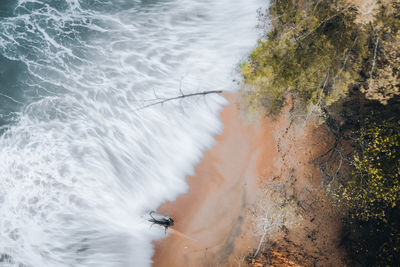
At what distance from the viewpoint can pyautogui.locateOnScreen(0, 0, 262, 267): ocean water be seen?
8.96 metres

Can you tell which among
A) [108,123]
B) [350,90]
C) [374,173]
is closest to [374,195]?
[374,173]

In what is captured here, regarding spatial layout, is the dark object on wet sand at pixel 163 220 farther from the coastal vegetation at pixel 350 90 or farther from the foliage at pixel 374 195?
the foliage at pixel 374 195

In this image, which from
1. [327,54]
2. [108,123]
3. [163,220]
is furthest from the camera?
[108,123]

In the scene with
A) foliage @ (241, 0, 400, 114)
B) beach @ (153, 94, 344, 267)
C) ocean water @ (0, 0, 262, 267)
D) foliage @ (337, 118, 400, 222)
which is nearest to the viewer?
foliage @ (241, 0, 400, 114)

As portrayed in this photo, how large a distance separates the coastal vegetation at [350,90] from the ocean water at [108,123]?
57.9 inches

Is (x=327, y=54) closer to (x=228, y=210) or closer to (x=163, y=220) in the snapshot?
(x=228, y=210)

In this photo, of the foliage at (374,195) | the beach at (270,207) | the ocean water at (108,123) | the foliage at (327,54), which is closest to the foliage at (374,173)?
the foliage at (374,195)

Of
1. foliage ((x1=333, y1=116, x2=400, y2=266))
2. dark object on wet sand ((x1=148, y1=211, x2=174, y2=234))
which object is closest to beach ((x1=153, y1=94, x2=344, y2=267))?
dark object on wet sand ((x1=148, y1=211, x2=174, y2=234))

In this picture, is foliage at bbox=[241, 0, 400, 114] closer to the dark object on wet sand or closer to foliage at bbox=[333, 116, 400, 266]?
foliage at bbox=[333, 116, 400, 266]

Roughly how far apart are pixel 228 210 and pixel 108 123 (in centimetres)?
533

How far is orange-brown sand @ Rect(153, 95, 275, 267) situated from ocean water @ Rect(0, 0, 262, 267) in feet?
2.73

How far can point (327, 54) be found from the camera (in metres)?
7.37

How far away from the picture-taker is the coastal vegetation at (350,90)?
23.2 ft

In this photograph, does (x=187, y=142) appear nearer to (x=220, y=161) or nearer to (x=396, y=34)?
(x=220, y=161)
